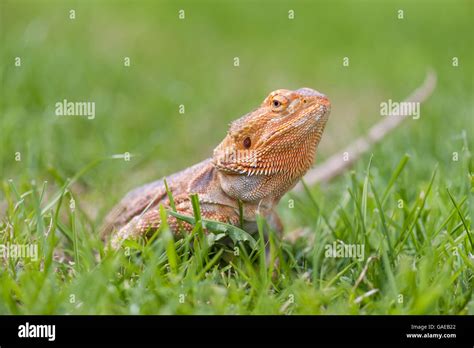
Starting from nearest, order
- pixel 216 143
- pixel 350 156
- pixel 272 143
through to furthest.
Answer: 1. pixel 272 143
2. pixel 350 156
3. pixel 216 143

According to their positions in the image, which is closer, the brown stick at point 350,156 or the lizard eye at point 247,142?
the lizard eye at point 247,142

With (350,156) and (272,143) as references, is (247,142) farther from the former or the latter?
(350,156)

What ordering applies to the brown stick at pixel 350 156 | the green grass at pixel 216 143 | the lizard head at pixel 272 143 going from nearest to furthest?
the green grass at pixel 216 143 < the lizard head at pixel 272 143 < the brown stick at pixel 350 156

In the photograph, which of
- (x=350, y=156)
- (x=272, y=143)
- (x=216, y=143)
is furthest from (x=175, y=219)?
(x=216, y=143)

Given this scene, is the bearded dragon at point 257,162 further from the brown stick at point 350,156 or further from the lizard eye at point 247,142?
the brown stick at point 350,156

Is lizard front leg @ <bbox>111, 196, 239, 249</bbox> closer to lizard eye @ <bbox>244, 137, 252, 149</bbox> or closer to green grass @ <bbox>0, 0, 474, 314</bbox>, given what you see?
green grass @ <bbox>0, 0, 474, 314</bbox>

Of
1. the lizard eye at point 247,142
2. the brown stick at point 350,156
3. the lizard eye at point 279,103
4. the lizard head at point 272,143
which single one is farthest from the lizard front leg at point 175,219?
the brown stick at point 350,156

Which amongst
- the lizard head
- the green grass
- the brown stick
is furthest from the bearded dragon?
the brown stick

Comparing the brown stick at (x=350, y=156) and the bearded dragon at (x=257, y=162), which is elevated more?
the brown stick at (x=350, y=156)
